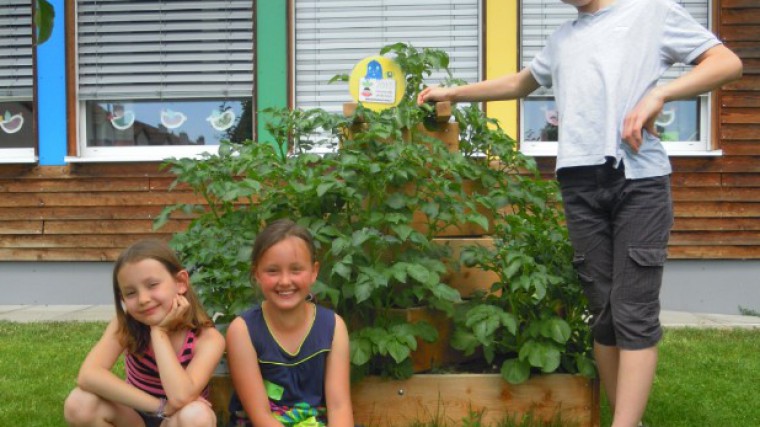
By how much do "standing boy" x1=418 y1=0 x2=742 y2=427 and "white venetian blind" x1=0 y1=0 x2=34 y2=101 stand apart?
19.8 ft

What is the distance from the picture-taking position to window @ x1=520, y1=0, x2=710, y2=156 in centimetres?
677

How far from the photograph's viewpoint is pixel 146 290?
2.32 meters

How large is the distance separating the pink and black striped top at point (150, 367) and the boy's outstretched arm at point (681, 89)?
1.45 meters

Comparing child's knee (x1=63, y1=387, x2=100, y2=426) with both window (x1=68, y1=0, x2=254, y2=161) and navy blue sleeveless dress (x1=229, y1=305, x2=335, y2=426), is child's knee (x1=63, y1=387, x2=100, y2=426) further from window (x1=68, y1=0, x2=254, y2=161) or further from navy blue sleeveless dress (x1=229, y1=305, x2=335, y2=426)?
window (x1=68, y1=0, x2=254, y2=161)

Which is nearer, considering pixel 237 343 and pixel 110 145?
pixel 237 343

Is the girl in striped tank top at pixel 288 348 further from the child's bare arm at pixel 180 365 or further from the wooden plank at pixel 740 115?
the wooden plank at pixel 740 115

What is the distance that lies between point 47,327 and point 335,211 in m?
3.66

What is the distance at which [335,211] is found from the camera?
111 inches

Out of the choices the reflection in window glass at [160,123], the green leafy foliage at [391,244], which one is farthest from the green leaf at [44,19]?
the reflection in window glass at [160,123]

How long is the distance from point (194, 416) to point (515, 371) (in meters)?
1.11

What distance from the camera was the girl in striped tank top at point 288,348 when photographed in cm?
241

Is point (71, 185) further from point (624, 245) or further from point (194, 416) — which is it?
point (624, 245)

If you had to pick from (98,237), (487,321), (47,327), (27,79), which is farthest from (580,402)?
(27,79)

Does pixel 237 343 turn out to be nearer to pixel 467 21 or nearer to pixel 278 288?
pixel 278 288
